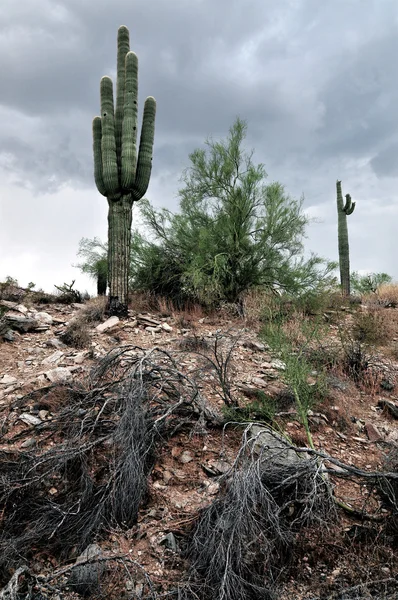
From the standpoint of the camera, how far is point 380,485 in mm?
3809

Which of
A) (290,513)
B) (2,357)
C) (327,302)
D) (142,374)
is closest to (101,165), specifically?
(2,357)

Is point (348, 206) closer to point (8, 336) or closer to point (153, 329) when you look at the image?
point (153, 329)

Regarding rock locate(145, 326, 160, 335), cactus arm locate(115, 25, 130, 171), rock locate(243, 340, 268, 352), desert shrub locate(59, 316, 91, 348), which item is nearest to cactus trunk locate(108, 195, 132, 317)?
rock locate(145, 326, 160, 335)

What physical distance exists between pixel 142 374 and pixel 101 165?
303 inches

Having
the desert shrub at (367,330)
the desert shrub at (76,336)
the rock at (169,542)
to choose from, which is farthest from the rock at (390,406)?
the desert shrub at (76,336)

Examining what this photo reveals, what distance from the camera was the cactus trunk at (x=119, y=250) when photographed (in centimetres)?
1020

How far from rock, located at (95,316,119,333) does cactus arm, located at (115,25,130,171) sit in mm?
3884

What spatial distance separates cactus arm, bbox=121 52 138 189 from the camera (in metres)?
10.3

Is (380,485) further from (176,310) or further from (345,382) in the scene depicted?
(176,310)

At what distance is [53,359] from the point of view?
7.39 meters

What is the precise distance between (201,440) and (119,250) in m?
6.32

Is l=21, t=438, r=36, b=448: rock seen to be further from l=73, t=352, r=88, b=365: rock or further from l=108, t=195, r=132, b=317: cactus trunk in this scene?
l=108, t=195, r=132, b=317: cactus trunk

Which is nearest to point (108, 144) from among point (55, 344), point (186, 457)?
point (55, 344)

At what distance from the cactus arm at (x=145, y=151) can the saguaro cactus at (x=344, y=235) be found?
8.55m
